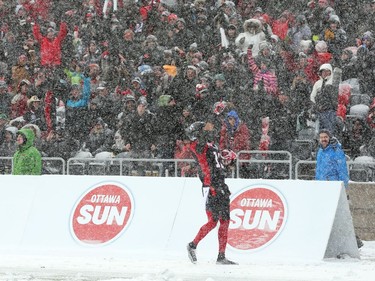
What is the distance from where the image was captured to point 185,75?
19.6 m

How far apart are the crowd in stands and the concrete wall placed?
0.77 m

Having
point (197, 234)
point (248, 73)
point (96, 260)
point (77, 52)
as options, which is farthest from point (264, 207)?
point (77, 52)

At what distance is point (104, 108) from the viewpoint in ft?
68.0

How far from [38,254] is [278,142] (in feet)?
16.9

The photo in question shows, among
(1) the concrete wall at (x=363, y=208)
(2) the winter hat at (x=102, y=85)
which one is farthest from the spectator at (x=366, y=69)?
(2) the winter hat at (x=102, y=85)

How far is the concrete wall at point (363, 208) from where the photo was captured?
1783 cm

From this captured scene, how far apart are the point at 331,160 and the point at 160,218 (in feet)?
8.55

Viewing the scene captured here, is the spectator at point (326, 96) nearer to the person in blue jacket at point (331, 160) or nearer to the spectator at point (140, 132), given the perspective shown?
the person in blue jacket at point (331, 160)

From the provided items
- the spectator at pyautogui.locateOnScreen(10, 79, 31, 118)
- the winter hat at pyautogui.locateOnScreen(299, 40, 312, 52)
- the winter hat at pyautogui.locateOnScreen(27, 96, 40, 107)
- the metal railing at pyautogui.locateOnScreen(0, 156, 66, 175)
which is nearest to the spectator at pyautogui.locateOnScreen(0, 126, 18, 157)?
the metal railing at pyautogui.locateOnScreen(0, 156, 66, 175)

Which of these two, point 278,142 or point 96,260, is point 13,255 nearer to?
point 96,260

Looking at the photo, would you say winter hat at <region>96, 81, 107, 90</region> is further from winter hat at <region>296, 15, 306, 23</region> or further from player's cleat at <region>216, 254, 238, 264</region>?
player's cleat at <region>216, 254, 238, 264</region>

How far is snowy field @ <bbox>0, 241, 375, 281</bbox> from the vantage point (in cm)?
1311

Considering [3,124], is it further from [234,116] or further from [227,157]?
[227,157]

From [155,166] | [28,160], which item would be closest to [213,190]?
[28,160]
